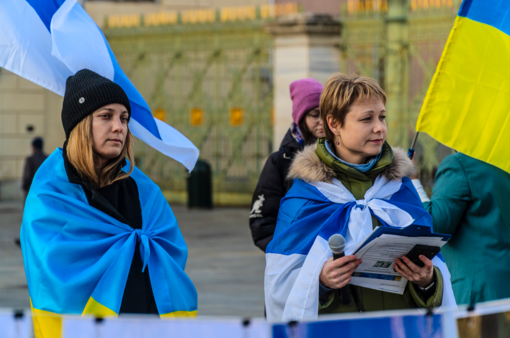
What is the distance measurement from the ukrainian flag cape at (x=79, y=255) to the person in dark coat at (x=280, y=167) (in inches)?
43.5

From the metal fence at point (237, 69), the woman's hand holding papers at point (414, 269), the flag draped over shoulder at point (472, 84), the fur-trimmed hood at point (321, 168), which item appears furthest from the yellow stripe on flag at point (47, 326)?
the metal fence at point (237, 69)

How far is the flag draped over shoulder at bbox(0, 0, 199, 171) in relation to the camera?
12.0 ft

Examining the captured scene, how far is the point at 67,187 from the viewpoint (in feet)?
10.2

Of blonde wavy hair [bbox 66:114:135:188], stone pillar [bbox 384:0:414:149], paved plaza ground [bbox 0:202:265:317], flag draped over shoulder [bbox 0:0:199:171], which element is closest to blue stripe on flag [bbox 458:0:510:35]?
flag draped over shoulder [bbox 0:0:199:171]

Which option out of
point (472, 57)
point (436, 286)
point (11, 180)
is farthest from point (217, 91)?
point (436, 286)

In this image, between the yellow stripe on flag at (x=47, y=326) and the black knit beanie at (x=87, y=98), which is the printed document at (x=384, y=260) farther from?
the black knit beanie at (x=87, y=98)

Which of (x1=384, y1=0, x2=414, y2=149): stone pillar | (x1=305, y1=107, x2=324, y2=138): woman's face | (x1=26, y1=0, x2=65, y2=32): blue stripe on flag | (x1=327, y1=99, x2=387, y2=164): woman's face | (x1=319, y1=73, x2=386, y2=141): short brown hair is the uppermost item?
(x1=26, y1=0, x2=65, y2=32): blue stripe on flag

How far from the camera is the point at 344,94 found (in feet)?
9.84

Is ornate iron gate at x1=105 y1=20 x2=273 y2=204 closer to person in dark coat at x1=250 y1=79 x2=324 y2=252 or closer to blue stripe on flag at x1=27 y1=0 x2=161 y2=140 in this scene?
person in dark coat at x1=250 y1=79 x2=324 y2=252

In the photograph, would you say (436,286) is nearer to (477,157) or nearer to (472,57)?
(477,157)

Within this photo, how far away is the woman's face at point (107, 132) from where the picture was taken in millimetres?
3186

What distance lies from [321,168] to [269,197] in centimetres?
131

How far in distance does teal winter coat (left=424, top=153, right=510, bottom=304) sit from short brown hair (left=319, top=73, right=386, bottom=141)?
88 centimetres

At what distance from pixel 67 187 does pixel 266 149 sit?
11968 millimetres
